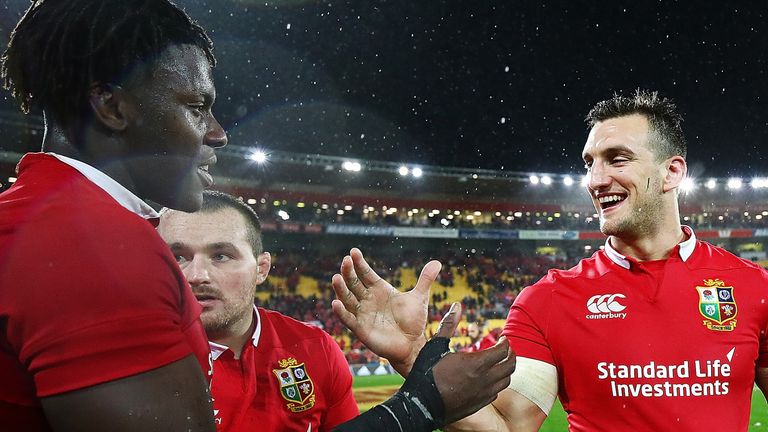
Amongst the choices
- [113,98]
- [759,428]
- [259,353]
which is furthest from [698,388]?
[759,428]

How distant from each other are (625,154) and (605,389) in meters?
1.14

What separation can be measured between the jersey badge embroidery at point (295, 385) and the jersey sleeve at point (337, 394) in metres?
0.15

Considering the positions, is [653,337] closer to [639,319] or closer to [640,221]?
[639,319]

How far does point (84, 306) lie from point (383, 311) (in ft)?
3.94

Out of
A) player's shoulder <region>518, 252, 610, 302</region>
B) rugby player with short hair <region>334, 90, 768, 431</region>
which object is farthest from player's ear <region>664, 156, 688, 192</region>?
player's shoulder <region>518, 252, 610, 302</region>

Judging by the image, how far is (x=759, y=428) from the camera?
9969 mm

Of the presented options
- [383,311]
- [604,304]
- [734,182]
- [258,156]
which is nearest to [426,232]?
[258,156]

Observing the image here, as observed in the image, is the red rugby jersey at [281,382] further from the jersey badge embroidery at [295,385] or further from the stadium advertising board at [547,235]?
the stadium advertising board at [547,235]


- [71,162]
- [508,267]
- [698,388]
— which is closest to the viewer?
[71,162]

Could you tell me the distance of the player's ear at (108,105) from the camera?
57.3 inches

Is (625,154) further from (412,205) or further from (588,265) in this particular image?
(412,205)

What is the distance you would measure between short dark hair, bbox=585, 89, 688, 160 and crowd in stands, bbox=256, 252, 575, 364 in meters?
20.7

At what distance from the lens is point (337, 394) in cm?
308

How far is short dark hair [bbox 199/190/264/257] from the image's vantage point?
3.07 meters
